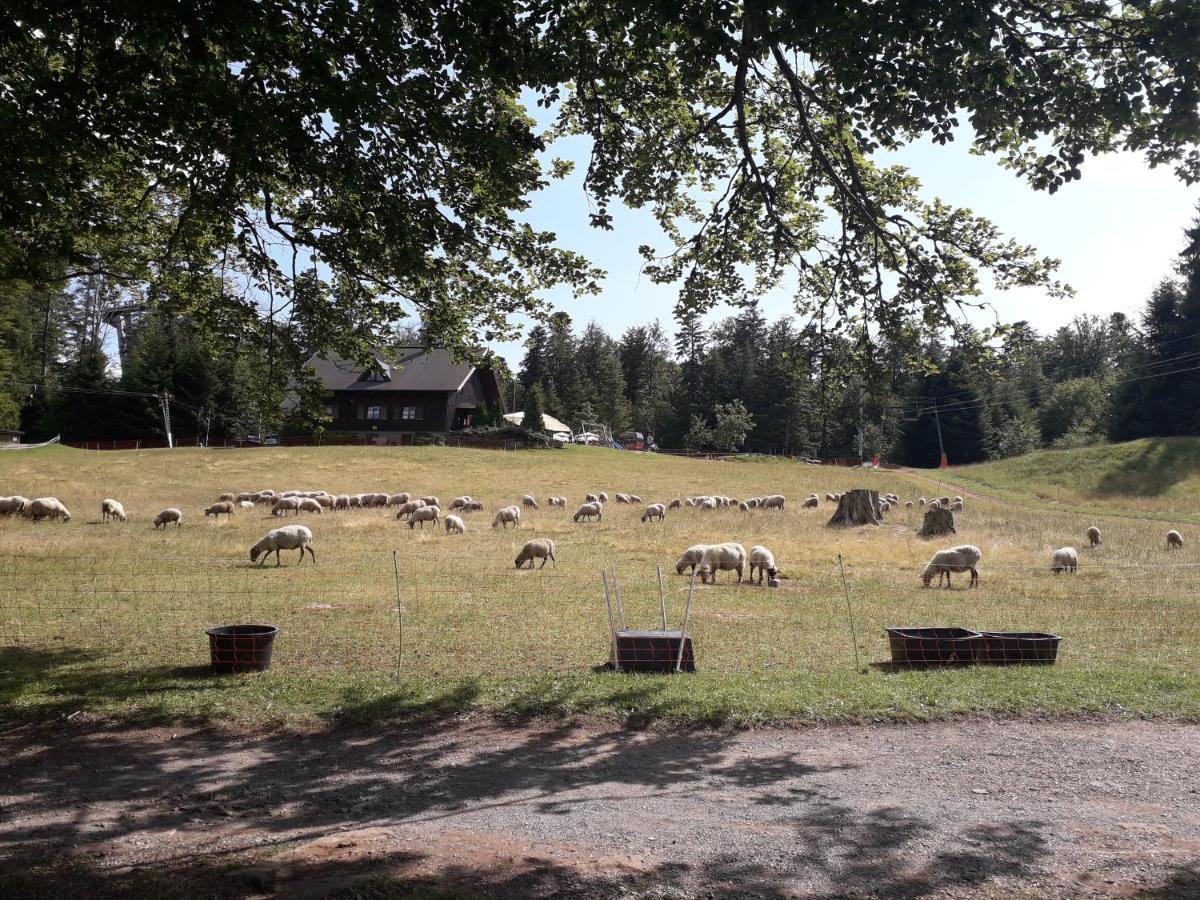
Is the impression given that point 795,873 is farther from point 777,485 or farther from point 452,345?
Answer: point 777,485

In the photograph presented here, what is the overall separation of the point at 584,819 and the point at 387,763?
2363 millimetres

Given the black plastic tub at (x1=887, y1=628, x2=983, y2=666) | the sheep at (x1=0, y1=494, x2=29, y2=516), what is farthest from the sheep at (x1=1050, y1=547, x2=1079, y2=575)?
the sheep at (x1=0, y1=494, x2=29, y2=516)

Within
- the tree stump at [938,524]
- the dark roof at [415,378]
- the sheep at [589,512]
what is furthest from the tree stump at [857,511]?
the dark roof at [415,378]

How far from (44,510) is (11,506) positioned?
1.13 m

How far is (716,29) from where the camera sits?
28.0 feet

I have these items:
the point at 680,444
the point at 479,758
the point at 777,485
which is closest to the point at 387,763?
the point at 479,758

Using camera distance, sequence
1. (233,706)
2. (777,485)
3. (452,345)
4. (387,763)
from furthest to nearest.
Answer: (777,485)
(452,345)
(233,706)
(387,763)

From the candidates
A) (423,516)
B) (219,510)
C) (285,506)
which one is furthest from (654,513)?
(219,510)

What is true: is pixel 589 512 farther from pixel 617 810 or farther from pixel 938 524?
pixel 617 810

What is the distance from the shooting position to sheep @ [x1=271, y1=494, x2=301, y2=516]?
3368 cm

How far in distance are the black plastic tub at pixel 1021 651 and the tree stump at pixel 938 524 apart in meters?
18.5

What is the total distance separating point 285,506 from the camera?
34031 mm

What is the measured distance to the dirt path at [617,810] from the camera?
526 cm

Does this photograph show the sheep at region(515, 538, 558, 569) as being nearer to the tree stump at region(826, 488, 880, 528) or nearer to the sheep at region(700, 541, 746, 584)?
the sheep at region(700, 541, 746, 584)
